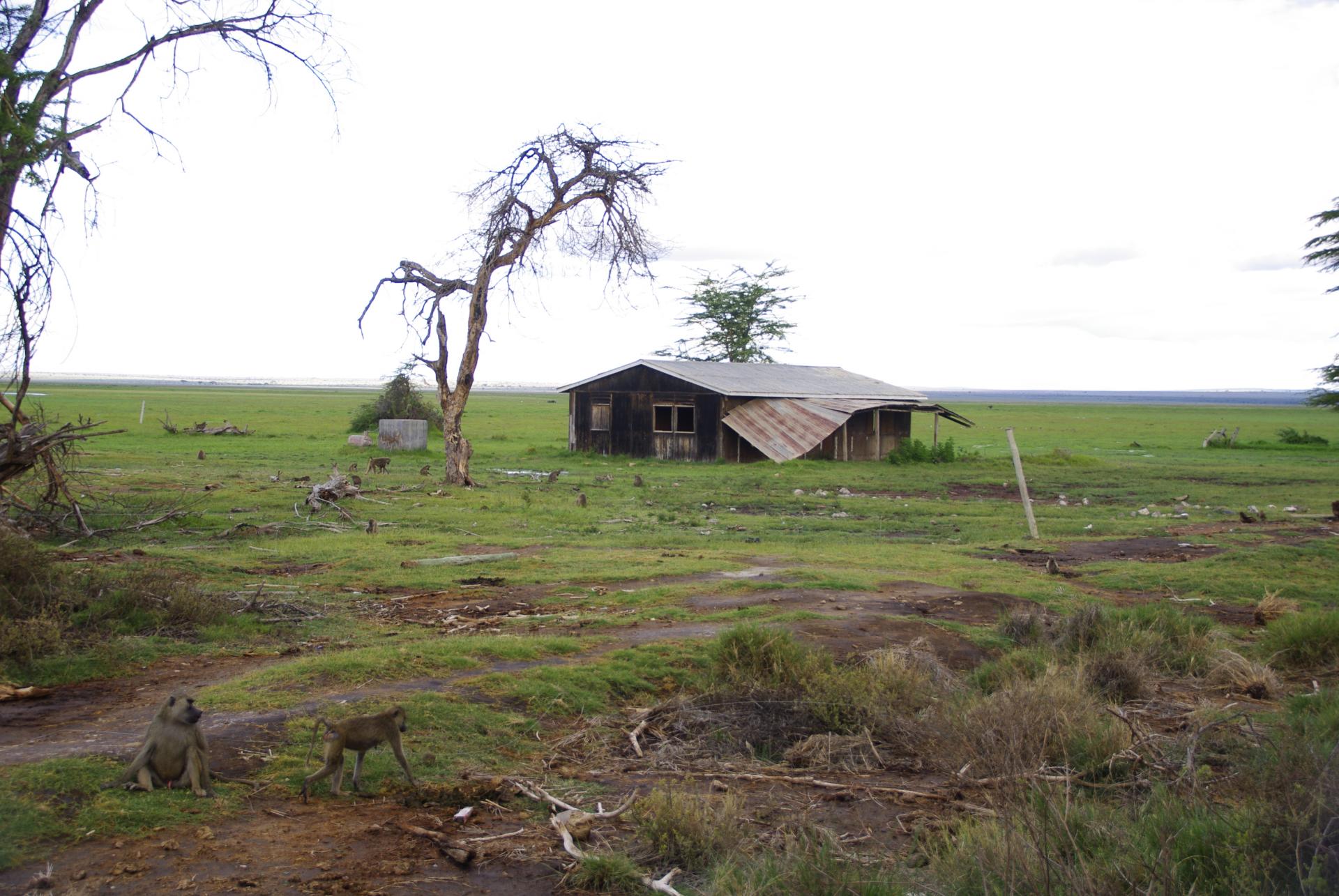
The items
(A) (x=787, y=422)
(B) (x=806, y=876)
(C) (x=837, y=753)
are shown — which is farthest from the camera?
(A) (x=787, y=422)

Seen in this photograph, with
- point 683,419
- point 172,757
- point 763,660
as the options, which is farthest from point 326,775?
point 683,419

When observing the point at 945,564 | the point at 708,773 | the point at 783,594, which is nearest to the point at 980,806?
the point at 708,773

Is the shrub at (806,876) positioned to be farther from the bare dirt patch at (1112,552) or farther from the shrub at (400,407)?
the shrub at (400,407)

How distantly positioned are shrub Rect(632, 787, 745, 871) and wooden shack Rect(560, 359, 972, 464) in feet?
99.4

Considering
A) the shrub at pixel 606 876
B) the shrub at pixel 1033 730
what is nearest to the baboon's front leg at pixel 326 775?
the shrub at pixel 606 876

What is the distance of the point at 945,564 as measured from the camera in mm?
16281

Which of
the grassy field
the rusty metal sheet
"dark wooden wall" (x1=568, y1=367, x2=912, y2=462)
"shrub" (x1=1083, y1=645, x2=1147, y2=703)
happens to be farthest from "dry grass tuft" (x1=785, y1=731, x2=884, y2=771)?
"dark wooden wall" (x1=568, y1=367, x2=912, y2=462)

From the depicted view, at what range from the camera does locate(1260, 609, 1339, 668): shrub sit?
10.3 metres

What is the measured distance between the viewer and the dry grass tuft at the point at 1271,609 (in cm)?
1236

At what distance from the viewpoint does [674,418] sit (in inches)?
1526

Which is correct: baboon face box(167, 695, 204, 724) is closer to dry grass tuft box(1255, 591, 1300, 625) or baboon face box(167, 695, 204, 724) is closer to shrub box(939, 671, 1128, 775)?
shrub box(939, 671, 1128, 775)

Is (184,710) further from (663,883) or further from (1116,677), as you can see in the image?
(1116,677)

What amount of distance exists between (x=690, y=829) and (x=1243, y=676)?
6.67 metres

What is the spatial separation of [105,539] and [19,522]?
1322 millimetres
